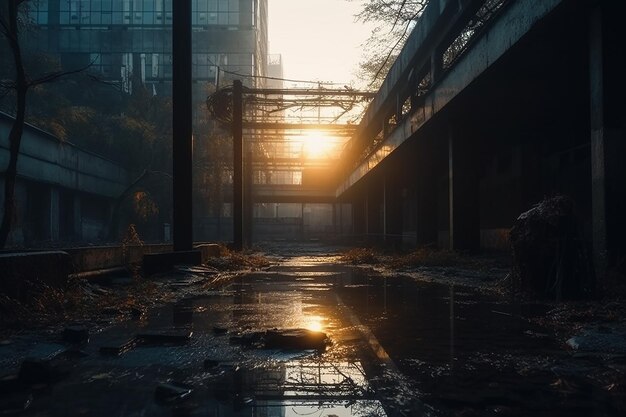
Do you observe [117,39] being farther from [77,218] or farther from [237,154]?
[237,154]

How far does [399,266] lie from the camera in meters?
13.9

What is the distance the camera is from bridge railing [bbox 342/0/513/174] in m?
11.9

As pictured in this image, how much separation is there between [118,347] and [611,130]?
21.8 ft

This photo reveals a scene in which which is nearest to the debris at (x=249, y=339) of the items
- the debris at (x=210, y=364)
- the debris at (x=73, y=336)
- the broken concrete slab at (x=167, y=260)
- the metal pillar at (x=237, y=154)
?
the debris at (x=210, y=364)

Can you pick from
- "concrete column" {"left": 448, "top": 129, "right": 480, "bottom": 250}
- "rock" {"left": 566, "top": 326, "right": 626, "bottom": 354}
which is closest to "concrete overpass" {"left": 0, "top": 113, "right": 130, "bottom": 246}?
"concrete column" {"left": 448, "top": 129, "right": 480, "bottom": 250}

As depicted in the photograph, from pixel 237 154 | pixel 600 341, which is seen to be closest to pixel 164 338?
pixel 600 341

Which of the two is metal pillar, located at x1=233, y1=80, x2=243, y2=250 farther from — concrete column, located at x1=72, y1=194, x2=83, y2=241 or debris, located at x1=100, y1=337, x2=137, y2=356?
debris, located at x1=100, y1=337, x2=137, y2=356

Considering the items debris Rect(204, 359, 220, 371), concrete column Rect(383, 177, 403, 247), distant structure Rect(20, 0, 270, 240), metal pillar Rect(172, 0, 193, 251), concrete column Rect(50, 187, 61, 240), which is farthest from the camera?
distant structure Rect(20, 0, 270, 240)

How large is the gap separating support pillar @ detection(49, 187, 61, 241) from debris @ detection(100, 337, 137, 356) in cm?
3052

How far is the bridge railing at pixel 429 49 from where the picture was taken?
467 inches

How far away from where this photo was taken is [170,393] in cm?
281

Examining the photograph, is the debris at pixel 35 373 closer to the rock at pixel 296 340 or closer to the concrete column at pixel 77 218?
the rock at pixel 296 340

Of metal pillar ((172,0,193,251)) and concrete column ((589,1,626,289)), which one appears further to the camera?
metal pillar ((172,0,193,251))

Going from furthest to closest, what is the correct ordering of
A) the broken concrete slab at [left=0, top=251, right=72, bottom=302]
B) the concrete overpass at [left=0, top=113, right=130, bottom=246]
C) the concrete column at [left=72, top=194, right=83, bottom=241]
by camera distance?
the concrete column at [left=72, top=194, right=83, bottom=241] → the concrete overpass at [left=0, top=113, right=130, bottom=246] → the broken concrete slab at [left=0, top=251, right=72, bottom=302]
